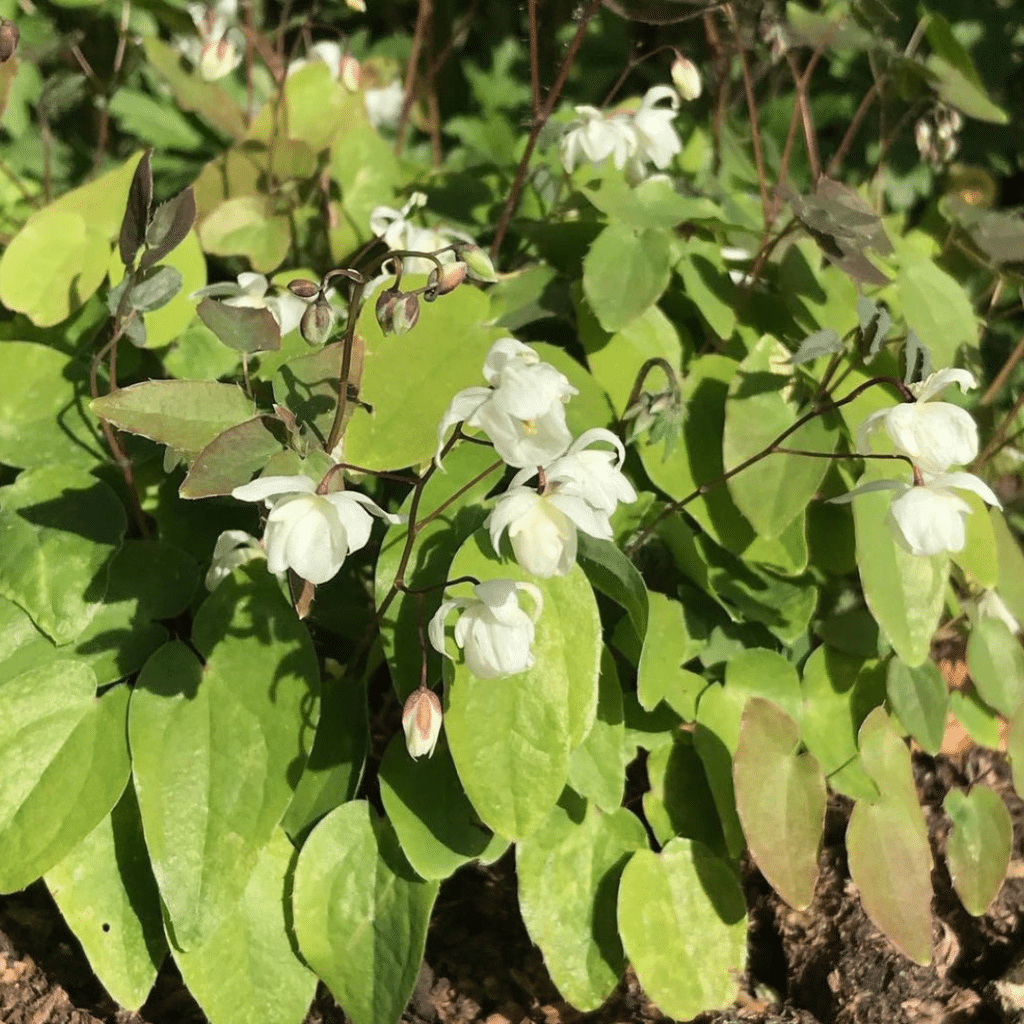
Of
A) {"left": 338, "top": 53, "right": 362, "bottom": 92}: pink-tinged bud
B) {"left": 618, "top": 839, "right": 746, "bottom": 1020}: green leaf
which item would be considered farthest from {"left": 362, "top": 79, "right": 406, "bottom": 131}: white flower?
{"left": 618, "top": 839, "right": 746, "bottom": 1020}: green leaf

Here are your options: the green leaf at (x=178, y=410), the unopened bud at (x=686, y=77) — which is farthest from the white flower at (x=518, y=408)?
the unopened bud at (x=686, y=77)

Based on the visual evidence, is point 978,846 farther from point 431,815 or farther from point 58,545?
point 58,545

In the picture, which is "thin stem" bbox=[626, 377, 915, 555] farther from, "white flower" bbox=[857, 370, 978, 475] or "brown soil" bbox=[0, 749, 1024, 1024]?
"brown soil" bbox=[0, 749, 1024, 1024]

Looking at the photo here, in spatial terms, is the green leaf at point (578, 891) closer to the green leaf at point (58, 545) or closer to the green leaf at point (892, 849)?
the green leaf at point (892, 849)

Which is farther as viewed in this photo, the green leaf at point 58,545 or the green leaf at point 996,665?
the green leaf at point 996,665

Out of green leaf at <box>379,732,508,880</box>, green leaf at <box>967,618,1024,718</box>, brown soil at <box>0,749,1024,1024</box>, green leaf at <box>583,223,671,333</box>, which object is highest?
green leaf at <box>583,223,671,333</box>

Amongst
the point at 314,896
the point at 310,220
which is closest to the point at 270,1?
the point at 310,220
